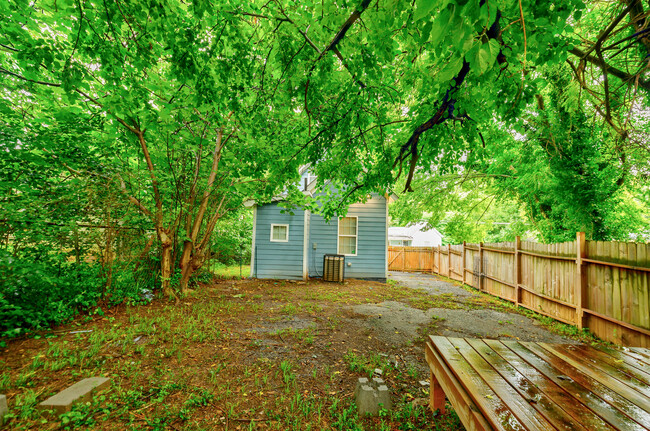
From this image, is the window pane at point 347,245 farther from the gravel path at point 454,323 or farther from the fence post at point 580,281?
the fence post at point 580,281

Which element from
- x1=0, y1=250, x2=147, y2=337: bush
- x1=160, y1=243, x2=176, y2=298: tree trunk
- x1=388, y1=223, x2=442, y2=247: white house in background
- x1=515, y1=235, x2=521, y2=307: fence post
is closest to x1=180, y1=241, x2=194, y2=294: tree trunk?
x1=160, y1=243, x2=176, y2=298: tree trunk

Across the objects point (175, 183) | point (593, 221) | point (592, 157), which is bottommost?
point (593, 221)

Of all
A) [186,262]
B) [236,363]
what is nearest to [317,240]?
[186,262]

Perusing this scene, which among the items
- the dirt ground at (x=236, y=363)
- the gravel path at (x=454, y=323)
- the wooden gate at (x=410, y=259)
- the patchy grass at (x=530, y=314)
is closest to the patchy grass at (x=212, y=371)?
the dirt ground at (x=236, y=363)

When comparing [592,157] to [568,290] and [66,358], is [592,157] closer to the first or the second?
[568,290]

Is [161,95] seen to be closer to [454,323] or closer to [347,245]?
[454,323]

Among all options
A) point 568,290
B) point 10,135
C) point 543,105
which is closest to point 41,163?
point 10,135

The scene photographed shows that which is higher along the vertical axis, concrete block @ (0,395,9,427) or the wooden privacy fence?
the wooden privacy fence

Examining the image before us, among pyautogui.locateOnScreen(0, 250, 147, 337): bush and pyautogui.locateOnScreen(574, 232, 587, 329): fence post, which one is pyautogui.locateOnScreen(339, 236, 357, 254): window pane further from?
pyautogui.locateOnScreen(0, 250, 147, 337): bush

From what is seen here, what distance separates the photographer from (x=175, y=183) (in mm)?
5738

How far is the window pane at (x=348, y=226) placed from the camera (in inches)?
432

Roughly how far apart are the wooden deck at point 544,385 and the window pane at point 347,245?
8576 mm

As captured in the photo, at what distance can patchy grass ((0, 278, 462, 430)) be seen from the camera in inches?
92.6

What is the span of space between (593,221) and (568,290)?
8.16ft
